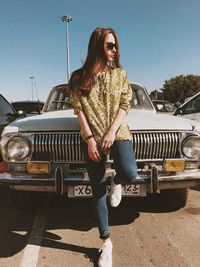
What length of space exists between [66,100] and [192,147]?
2369mm

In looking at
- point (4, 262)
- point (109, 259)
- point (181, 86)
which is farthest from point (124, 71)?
point (181, 86)

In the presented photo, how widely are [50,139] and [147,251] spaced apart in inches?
58.2

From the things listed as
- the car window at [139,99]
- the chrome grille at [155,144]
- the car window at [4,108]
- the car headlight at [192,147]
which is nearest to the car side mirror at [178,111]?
the car window at [139,99]

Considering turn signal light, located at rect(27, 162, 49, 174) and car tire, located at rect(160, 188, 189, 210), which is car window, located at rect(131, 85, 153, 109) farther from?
turn signal light, located at rect(27, 162, 49, 174)

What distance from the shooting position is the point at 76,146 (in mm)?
3691

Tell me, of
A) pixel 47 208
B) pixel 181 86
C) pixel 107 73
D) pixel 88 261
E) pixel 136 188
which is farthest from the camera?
pixel 181 86

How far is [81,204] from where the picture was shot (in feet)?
15.9

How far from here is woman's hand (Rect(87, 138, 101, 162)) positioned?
277 cm

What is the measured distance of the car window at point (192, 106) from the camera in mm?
7355

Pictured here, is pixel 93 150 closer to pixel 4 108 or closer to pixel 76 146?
pixel 76 146

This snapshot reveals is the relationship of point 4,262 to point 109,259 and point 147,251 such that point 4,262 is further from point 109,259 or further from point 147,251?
point 147,251

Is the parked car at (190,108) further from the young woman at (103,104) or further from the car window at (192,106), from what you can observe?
the young woman at (103,104)

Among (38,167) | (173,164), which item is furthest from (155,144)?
(38,167)

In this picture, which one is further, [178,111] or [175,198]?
[178,111]
